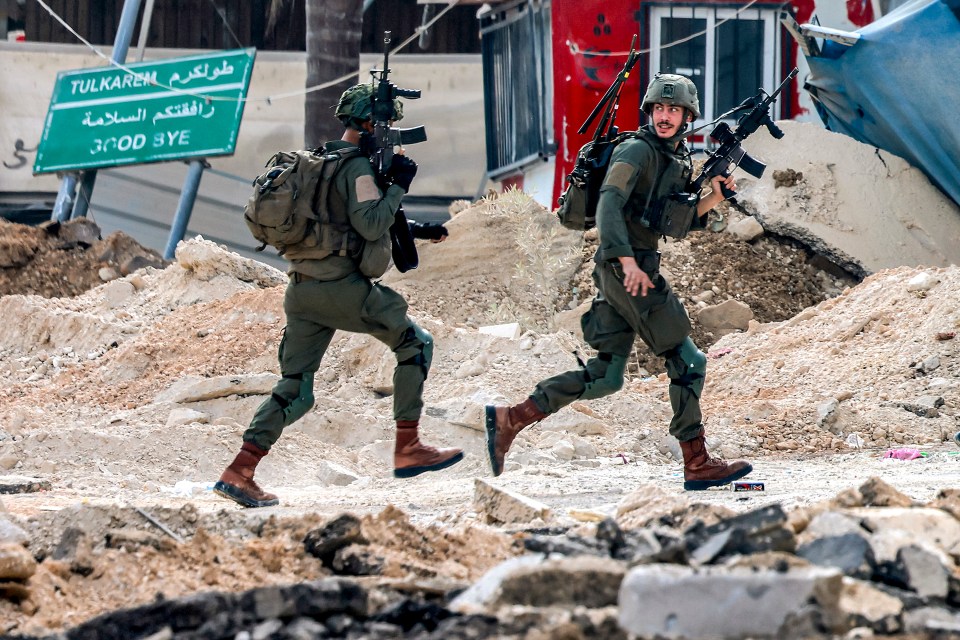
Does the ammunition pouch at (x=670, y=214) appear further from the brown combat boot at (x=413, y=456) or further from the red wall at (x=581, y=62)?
the red wall at (x=581, y=62)

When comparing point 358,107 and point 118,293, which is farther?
point 118,293

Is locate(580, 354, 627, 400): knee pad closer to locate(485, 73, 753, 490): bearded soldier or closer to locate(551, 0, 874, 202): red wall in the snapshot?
locate(485, 73, 753, 490): bearded soldier

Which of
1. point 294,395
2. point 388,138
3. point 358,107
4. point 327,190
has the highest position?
point 358,107

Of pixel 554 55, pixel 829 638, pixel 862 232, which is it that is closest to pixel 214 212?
pixel 554 55

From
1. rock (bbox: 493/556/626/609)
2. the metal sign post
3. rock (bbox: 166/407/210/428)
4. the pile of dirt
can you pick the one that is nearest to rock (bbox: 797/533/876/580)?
rock (bbox: 493/556/626/609)

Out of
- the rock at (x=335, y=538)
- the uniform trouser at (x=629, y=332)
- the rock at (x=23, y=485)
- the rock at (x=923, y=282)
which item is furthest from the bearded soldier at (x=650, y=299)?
the rock at (x=923, y=282)

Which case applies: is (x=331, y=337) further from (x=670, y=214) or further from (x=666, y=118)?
(x=666, y=118)

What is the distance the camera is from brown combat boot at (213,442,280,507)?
251 inches

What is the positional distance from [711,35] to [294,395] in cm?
929

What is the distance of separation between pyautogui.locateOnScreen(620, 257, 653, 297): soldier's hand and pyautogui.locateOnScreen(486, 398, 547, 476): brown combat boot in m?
0.68

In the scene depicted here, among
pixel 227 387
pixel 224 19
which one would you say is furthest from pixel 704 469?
pixel 224 19

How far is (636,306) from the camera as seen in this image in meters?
6.26

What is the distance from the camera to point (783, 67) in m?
15.0

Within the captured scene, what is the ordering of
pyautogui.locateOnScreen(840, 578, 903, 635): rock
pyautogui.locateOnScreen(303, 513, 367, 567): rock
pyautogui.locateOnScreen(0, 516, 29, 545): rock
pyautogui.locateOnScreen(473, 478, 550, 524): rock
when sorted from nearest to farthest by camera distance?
pyautogui.locateOnScreen(840, 578, 903, 635): rock
pyautogui.locateOnScreen(303, 513, 367, 567): rock
pyautogui.locateOnScreen(0, 516, 29, 545): rock
pyautogui.locateOnScreen(473, 478, 550, 524): rock
